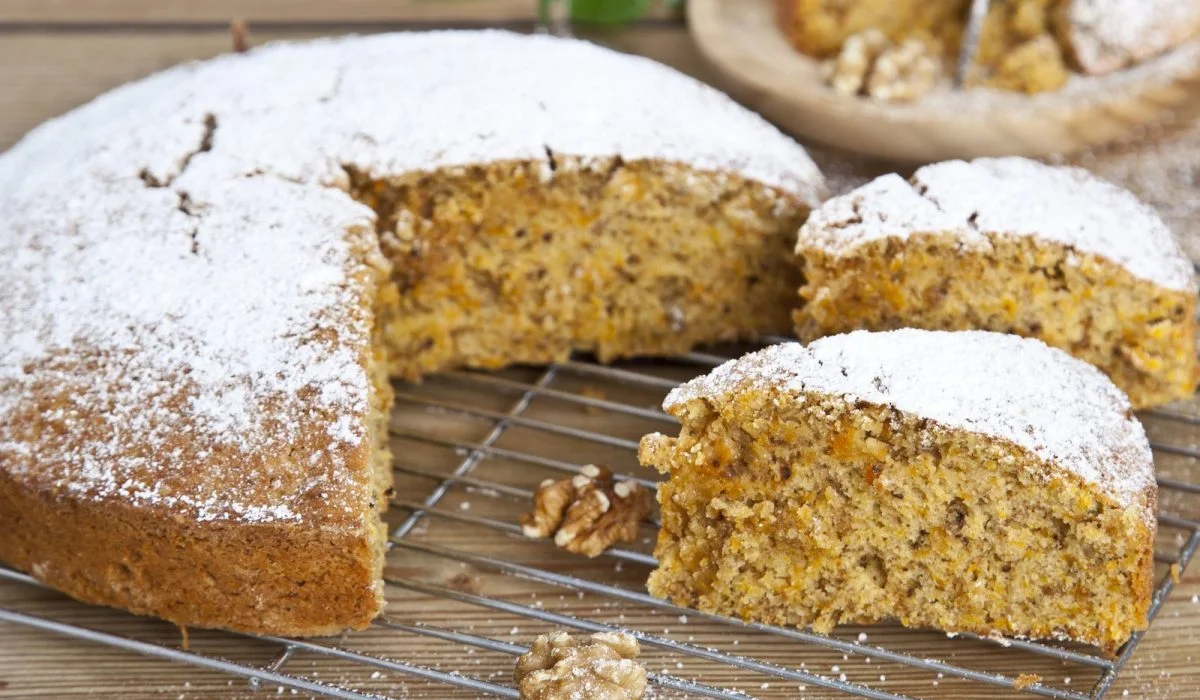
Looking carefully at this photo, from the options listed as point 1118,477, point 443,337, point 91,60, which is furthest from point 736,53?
point 91,60

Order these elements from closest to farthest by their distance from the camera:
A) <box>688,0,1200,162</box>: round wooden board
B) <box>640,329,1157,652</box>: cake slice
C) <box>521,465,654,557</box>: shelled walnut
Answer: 1. <box>640,329,1157,652</box>: cake slice
2. <box>521,465,654,557</box>: shelled walnut
3. <box>688,0,1200,162</box>: round wooden board

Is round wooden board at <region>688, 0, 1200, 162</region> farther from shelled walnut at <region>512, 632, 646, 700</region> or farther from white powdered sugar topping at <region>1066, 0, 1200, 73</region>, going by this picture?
shelled walnut at <region>512, 632, 646, 700</region>

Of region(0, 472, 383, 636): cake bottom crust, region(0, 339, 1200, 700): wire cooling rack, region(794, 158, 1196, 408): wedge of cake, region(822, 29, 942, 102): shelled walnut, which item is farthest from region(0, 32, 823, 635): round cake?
region(822, 29, 942, 102): shelled walnut

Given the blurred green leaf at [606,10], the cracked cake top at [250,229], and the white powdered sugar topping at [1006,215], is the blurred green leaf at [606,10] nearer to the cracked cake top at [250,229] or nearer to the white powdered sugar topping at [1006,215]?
→ the cracked cake top at [250,229]

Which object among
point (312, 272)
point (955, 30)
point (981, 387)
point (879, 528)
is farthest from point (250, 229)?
point (955, 30)

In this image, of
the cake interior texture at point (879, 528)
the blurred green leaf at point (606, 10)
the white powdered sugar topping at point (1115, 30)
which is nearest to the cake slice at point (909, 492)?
the cake interior texture at point (879, 528)

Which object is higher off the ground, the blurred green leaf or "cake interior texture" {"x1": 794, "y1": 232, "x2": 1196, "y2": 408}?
the blurred green leaf

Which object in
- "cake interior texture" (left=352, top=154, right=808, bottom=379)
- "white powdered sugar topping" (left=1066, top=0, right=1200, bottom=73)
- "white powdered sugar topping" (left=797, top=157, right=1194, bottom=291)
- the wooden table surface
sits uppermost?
"white powdered sugar topping" (left=1066, top=0, right=1200, bottom=73)

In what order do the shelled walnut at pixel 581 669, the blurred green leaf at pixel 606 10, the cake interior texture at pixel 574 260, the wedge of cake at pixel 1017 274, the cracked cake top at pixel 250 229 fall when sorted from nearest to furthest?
the shelled walnut at pixel 581 669, the cracked cake top at pixel 250 229, the wedge of cake at pixel 1017 274, the cake interior texture at pixel 574 260, the blurred green leaf at pixel 606 10
